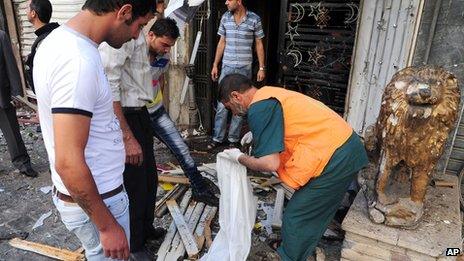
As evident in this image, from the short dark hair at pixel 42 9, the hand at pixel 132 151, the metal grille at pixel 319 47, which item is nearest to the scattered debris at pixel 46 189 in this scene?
the short dark hair at pixel 42 9

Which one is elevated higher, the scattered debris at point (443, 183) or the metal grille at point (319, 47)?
the metal grille at point (319, 47)

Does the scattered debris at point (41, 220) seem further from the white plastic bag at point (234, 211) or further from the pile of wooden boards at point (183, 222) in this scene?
the white plastic bag at point (234, 211)

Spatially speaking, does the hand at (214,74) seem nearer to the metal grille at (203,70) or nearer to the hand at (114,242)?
the metal grille at (203,70)

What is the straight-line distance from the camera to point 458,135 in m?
3.68

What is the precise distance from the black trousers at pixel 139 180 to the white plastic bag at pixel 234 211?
692mm

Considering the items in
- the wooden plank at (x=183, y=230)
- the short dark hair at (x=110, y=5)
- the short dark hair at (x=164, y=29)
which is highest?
the short dark hair at (x=110, y=5)

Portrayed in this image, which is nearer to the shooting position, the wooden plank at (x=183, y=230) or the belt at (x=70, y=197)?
the belt at (x=70, y=197)

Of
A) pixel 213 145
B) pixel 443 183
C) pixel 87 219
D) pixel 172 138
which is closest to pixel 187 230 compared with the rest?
pixel 172 138

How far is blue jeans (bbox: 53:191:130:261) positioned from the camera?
5.57 feet

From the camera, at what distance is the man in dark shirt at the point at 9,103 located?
4.34 metres

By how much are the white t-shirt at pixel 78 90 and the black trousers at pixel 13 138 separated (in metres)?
3.55

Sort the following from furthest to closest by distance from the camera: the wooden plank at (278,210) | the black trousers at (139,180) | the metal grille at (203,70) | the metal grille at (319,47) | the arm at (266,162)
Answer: the metal grille at (203,70)
the metal grille at (319,47)
the wooden plank at (278,210)
the black trousers at (139,180)
the arm at (266,162)

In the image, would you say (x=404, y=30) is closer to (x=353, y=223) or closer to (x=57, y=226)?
(x=353, y=223)

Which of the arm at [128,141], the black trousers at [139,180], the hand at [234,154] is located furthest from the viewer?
the black trousers at [139,180]
